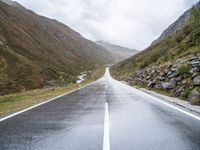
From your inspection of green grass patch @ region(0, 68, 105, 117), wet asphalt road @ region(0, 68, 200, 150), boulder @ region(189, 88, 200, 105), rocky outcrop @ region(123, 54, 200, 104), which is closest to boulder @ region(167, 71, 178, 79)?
rocky outcrop @ region(123, 54, 200, 104)

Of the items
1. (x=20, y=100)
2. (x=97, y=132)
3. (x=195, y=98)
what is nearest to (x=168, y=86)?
(x=195, y=98)

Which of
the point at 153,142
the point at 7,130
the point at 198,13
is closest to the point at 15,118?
the point at 7,130

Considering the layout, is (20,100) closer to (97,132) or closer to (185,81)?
(185,81)

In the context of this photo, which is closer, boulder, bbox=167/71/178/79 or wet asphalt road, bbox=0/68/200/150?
wet asphalt road, bbox=0/68/200/150

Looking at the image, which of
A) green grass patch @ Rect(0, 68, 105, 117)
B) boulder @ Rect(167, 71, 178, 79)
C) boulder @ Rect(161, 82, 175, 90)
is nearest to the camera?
green grass patch @ Rect(0, 68, 105, 117)

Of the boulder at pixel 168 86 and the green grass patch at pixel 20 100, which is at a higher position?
the boulder at pixel 168 86

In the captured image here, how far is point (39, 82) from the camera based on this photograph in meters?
71.2

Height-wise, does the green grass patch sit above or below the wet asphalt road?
above

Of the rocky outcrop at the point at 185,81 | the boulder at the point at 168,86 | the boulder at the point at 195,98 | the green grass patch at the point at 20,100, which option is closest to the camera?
the green grass patch at the point at 20,100

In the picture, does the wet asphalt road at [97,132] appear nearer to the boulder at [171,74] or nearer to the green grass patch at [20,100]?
the green grass patch at [20,100]

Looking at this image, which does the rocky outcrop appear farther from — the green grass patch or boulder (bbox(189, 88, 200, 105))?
the green grass patch

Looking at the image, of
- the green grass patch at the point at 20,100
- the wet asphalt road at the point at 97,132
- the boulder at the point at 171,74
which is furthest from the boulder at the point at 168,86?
the wet asphalt road at the point at 97,132

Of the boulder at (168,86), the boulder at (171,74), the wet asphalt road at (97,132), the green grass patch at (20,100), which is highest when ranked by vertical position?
the boulder at (171,74)

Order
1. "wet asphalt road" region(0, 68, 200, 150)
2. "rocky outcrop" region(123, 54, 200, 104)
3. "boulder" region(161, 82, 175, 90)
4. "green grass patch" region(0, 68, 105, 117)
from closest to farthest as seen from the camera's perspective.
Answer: "wet asphalt road" region(0, 68, 200, 150)
"green grass patch" region(0, 68, 105, 117)
"rocky outcrop" region(123, 54, 200, 104)
"boulder" region(161, 82, 175, 90)
